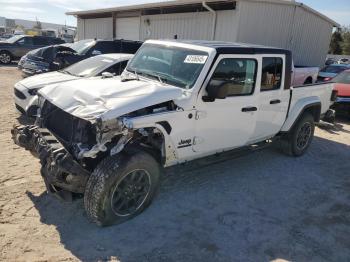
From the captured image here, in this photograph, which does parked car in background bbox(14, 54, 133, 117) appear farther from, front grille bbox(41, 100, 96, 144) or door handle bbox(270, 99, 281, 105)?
door handle bbox(270, 99, 281, 105)

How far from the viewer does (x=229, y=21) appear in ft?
41.2

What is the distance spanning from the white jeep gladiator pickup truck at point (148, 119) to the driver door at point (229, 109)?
0.04 ft

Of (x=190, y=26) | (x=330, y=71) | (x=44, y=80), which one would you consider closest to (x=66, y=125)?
(x=44, y=80)

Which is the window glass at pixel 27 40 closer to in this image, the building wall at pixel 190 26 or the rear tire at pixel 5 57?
the rear tire at pixel 5 57

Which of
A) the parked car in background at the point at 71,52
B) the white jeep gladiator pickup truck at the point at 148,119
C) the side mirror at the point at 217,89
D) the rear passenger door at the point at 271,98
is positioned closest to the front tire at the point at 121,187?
the white jeep gladiator pickup truck at the point at 148,119

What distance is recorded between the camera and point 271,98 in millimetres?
5367

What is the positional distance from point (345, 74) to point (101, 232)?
10.5 meters

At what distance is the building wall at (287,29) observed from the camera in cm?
1250

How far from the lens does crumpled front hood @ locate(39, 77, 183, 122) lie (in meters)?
3.58

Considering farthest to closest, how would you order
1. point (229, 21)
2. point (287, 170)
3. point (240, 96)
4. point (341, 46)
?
point (341, 46) < point (229, 21) < point (287, 170) < point (240, 96)

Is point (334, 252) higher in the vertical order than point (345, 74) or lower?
lower

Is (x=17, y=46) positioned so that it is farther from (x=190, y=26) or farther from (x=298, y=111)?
(x=298, y=111)

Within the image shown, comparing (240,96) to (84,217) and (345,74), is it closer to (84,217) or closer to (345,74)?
(84,217)

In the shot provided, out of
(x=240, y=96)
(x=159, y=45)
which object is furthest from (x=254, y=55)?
(x=159, y=45)
